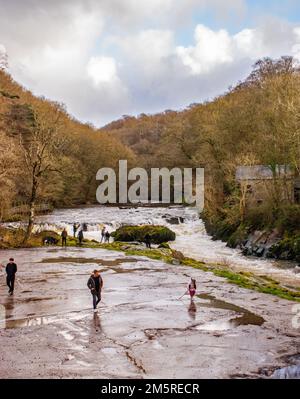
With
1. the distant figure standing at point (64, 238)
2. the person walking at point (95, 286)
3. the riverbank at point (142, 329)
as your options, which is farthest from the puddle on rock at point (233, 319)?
the distant figure standing at point (64, 238)

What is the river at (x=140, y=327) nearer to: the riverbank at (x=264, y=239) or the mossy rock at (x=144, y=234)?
the riverbank at (x=264, y=239)

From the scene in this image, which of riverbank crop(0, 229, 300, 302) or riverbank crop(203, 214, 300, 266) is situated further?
riverbank crop(203, 214, 300, 266)

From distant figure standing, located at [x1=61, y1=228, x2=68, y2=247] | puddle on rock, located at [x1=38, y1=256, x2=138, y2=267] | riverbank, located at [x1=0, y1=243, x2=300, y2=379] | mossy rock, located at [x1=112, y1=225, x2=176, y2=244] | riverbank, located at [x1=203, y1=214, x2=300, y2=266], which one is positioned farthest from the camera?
mossy rock, located at [x1=112, y1=225, x2=176, y2=244]

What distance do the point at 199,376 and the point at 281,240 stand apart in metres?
23.5

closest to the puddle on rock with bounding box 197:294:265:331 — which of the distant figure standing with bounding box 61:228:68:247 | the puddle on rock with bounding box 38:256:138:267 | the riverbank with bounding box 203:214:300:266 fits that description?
the puddle on rock with bounding box 38:256:138:267

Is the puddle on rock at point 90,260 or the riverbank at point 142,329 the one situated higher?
the puddle on rock at point 90,260

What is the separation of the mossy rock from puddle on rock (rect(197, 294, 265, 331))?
2324cm

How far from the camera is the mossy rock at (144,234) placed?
41.2 m

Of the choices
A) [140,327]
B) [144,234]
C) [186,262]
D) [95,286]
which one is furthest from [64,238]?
[140,327]

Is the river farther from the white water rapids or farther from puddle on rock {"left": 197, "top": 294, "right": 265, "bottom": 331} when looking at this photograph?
the white water rapids

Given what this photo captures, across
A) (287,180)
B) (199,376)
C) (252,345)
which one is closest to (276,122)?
(287,180)

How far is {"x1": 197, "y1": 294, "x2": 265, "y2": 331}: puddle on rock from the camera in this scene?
46.8ft

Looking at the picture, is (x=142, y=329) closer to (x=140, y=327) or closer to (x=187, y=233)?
(x=140, y=327)

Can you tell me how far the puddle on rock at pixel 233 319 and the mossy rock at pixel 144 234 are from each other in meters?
23.2
